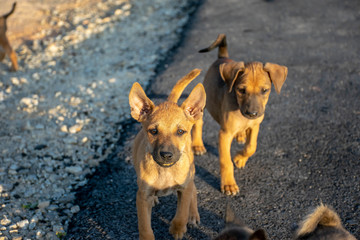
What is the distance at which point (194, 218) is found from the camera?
4.71 metres

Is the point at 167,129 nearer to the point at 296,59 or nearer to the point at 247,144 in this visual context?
the point at 247,144

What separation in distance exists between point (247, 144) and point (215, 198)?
83cm

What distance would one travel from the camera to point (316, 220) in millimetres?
3457

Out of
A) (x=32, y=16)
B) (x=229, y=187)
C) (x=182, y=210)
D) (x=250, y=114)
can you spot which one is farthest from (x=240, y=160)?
(x=32, y=16)

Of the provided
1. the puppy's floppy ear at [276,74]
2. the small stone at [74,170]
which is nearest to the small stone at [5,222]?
the small stone at [74,170]

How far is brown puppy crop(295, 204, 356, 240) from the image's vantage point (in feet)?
11.3

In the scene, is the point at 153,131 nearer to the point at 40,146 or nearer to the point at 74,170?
the point at 74,170

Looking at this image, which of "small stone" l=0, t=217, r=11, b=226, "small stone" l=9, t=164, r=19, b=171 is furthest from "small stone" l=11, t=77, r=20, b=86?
"small stone" l=0, t=217, r=11, b=226

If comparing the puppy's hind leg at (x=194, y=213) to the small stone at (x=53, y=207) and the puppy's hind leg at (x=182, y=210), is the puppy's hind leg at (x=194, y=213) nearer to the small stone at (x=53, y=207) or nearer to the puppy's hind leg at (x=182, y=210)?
the puppy's hind leg at (x=182, y=210)

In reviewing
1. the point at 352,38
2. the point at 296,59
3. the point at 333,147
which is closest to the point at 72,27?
the point at 296,59

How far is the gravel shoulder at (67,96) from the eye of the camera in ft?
17.2

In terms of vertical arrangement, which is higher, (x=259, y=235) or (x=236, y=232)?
(x=259, y=235)

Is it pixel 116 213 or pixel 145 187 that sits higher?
pixel 145 187

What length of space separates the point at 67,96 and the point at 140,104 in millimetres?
4050
